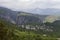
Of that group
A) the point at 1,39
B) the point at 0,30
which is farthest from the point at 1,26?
the point at 1,39

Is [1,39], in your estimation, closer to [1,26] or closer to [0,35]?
[0,35]

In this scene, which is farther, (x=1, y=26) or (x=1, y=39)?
(x=1, y=26)

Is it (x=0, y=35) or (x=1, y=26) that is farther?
(x=1, y=26)

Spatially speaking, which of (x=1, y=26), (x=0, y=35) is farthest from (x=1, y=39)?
(x=1, y=26)

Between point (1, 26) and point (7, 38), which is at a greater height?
point (1, 26)

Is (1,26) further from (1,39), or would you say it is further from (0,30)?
(1,39)
